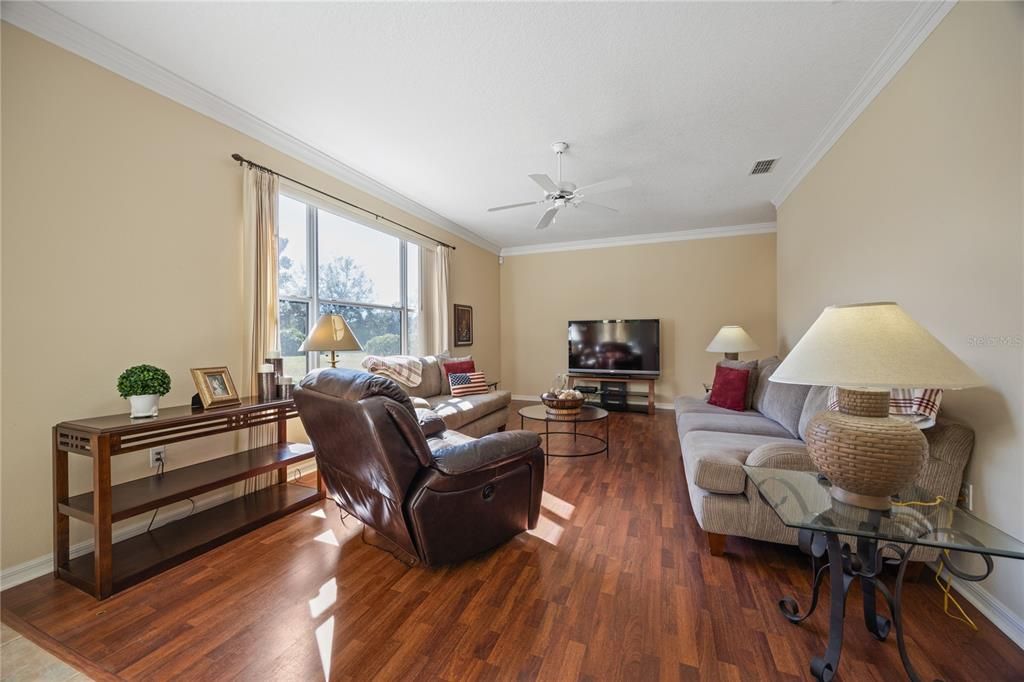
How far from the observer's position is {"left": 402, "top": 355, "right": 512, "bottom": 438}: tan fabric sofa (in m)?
3.76

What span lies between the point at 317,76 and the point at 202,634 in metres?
2.94

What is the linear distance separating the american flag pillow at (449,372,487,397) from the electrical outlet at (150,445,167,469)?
2568 mm

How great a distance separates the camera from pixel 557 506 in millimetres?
2654

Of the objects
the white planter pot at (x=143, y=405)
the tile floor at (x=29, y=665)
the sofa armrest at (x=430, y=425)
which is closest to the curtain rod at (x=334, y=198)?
the white planter pot at (x=143, y=405)

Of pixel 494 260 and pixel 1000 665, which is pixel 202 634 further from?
pixel 494 260

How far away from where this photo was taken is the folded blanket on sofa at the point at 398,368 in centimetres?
394

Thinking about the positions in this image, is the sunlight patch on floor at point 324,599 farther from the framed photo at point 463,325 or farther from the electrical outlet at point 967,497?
the framed photo at point 463,325

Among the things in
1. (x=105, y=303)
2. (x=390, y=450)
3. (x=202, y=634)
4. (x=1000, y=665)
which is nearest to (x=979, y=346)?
(x=1000, y=665)

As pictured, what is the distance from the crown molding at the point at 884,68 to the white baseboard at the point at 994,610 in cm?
261

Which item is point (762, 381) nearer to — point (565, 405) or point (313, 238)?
point (565, 405)

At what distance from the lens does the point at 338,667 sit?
1364 mm

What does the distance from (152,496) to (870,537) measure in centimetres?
301

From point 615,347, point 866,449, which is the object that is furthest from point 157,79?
point 615,347

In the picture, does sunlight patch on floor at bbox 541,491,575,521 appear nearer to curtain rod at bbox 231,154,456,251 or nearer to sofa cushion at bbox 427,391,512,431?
sofa cushion at bbox 427,391,512,431
